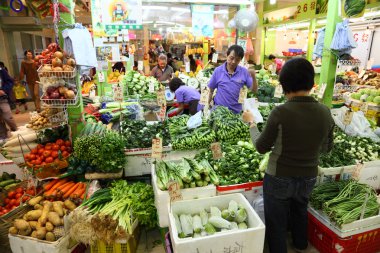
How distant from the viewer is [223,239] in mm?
2074

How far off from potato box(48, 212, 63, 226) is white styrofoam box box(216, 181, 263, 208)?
1.67 metres

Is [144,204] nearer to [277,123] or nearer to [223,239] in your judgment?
[223,239]

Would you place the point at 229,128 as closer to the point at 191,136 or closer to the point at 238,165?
the point at 191,136

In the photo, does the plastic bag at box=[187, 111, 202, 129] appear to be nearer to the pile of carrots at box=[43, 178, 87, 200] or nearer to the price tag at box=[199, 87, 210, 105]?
the price tag at box=[199, 87, 210, 105]

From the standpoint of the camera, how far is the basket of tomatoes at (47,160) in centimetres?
339

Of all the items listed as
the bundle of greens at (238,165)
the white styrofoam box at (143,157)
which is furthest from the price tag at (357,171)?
the white styrofoam box at (143,157)

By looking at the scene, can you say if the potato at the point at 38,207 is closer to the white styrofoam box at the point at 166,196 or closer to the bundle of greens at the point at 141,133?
the bundle of greens at the point at 141,133

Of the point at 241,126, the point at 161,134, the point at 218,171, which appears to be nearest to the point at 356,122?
the point at 241,126

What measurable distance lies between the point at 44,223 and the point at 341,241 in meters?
2.99

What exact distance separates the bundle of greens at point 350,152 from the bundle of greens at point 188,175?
1.40 meters

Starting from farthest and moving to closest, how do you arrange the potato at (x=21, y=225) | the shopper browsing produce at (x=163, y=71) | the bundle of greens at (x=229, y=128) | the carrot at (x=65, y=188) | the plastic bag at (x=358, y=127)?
1. the shopper browsing produce at (x=163, y=71)
2. the plastic bag at (x=358, y=127)
3. the bundle of greens at (x=229, y=128)
4. the carrot at (x=65, y=188)
5. the potato at (x=21, y=225)

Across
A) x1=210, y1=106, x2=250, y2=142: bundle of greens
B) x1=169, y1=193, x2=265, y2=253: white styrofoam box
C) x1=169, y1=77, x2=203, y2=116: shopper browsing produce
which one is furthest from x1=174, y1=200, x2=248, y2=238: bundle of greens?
x1=169, y1=77, x2=203, y2=116: shopper browsing produce

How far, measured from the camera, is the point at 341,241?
256 cm

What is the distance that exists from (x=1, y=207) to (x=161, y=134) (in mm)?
2161
